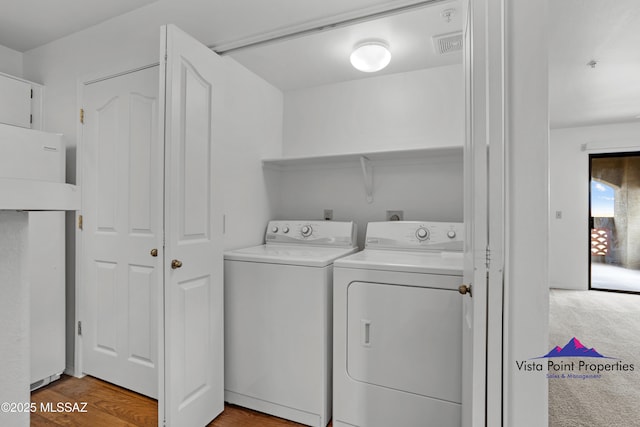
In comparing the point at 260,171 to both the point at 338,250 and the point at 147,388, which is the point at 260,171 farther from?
the point at 147,388

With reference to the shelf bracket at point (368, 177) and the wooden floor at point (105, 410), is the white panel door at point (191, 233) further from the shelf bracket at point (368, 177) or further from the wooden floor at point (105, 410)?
the shelf bracket at point (368, 177)

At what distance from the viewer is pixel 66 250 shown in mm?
2305

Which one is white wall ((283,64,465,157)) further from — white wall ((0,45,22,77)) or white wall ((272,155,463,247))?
white wall ((0,45,22,77))

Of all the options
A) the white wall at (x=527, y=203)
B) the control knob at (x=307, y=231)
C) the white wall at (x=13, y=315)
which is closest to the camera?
the white wall at (x=13, y=315)

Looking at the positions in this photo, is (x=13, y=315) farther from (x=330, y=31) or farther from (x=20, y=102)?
(x=20, y=102)

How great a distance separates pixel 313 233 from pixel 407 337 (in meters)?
1.07

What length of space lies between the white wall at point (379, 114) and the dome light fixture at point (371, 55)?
18.2 inches

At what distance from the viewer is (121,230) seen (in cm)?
207

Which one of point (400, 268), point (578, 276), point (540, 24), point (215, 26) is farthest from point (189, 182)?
point (578, 276)

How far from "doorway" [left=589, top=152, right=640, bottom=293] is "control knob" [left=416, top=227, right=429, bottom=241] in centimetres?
278

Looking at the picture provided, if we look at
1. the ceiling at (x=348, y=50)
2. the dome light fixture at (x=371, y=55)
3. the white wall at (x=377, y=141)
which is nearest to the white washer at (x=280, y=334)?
the white wall at (x=377, y=141)

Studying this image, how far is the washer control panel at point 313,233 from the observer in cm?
228

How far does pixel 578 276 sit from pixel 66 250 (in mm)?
5651

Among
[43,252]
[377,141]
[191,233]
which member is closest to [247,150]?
[191,233]
